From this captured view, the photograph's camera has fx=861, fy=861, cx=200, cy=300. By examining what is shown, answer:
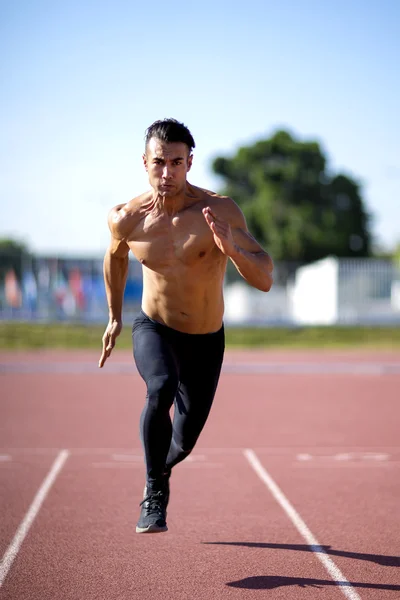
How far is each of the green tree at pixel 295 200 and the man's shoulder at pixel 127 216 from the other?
1959 inches

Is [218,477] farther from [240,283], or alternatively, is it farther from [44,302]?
[240,283]

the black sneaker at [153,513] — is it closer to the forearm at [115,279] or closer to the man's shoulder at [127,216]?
the forearm at [115,279]

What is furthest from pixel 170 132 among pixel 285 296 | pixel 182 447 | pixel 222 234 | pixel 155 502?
pixel 285 296

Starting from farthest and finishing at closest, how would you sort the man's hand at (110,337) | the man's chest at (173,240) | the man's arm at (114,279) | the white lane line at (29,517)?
the man's hand at (110,337)
the man's arm at (114,279)
the white lane line at (29,517)
the man's chest at (173,240)

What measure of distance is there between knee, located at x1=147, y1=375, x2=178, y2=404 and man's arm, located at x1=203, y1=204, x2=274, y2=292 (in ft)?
2.32

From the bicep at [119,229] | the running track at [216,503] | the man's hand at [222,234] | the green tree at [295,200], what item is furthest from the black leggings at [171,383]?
the green tree at [295,200]

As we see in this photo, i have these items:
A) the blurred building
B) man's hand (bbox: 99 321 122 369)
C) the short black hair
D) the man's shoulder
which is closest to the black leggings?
man's hand (bbox: 99 321 122 369)

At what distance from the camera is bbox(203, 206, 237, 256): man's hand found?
4402mm

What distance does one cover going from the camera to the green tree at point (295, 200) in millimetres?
55250

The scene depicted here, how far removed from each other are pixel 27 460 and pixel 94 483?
4.99 ft

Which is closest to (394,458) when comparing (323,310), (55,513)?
(55,513)

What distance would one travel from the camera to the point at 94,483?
7621 millimetres

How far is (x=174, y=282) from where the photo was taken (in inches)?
194

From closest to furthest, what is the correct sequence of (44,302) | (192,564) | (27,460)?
(192,564), (27,460), (44,302)
